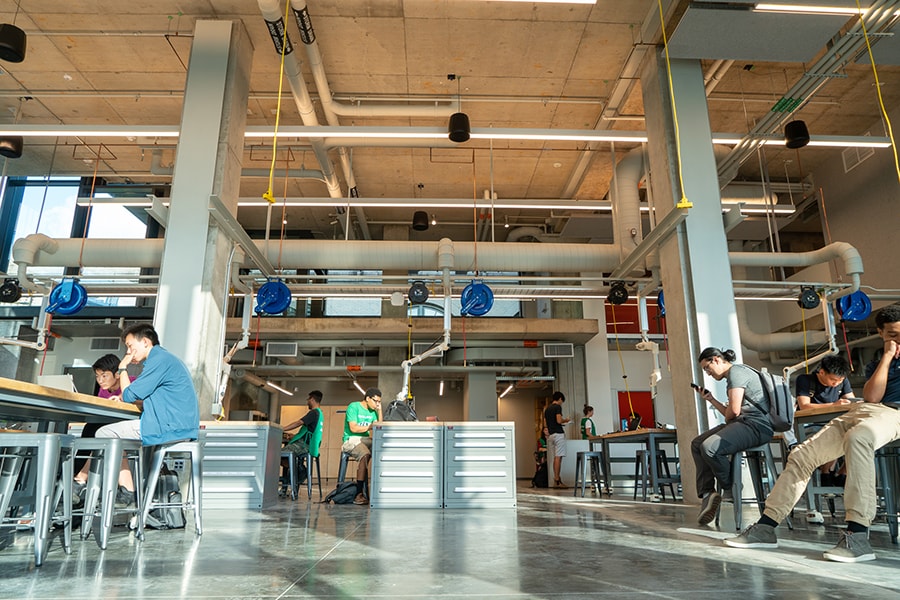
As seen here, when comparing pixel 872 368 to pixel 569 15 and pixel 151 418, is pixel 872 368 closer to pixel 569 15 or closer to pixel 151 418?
pixel 151 418

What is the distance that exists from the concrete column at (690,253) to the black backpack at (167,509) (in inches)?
166

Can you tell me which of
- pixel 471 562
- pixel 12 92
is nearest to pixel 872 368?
pixel 471 562

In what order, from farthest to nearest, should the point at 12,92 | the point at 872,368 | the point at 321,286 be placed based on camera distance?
the point at 321,286 → the point at 12,92 → the point at 872,368

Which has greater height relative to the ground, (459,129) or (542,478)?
(459,129)

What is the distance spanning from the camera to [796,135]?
22.0 ft

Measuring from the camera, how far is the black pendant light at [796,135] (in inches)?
262

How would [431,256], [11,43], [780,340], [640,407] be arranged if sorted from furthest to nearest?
[640,407] → [780,340] → [431,256] → [11,43]

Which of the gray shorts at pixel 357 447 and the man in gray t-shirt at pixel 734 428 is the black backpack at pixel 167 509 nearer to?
the gray shorts at pixel 357 447

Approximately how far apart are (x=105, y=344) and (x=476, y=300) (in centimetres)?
821

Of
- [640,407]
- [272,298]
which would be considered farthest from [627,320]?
[272,298]

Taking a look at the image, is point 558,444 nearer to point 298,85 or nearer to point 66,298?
point 298,85

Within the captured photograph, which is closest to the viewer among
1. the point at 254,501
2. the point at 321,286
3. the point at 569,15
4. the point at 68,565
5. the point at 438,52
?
the point at 68,565

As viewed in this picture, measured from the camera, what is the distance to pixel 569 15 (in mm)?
6402

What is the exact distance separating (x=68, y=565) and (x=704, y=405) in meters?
4.82
